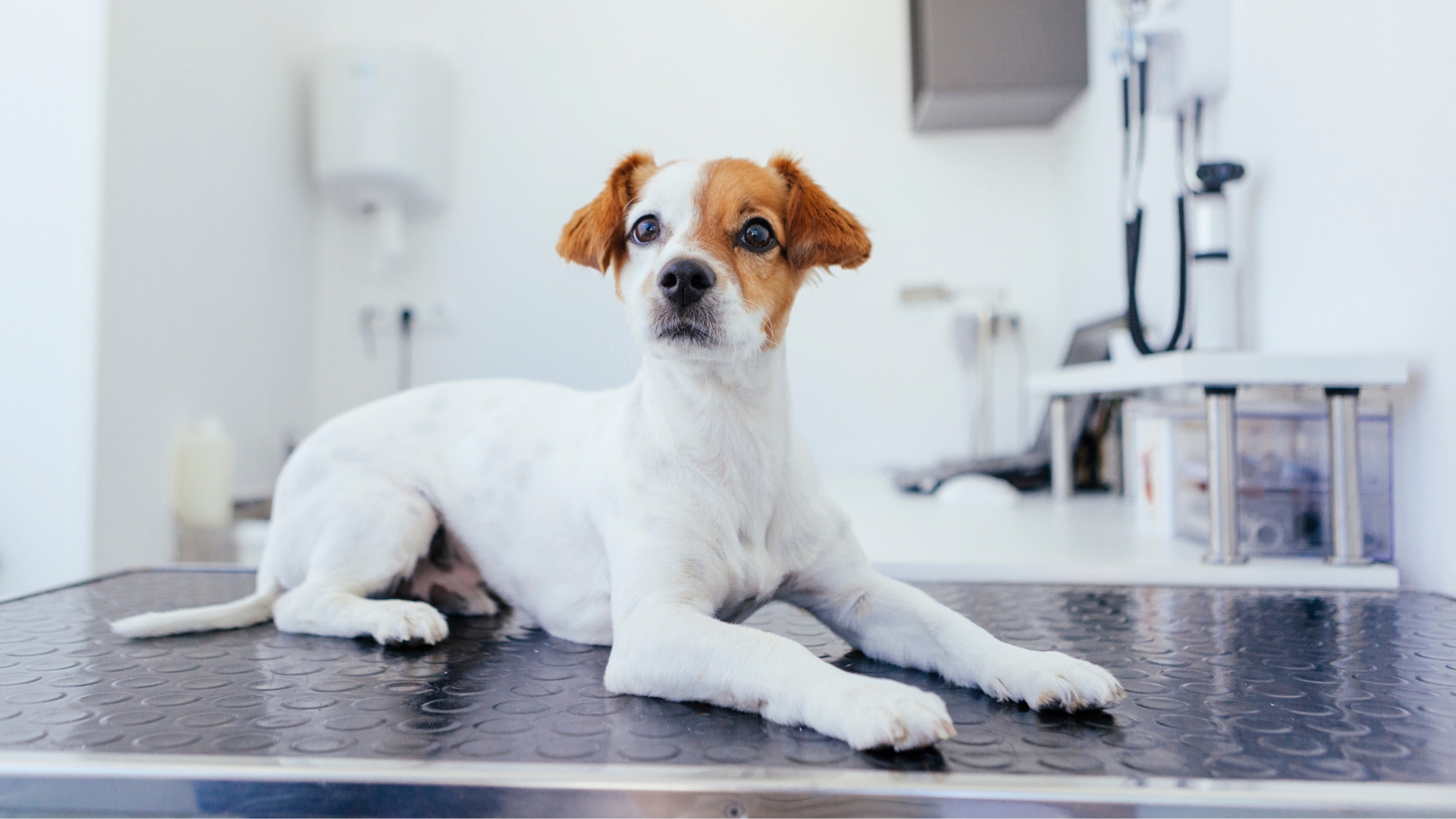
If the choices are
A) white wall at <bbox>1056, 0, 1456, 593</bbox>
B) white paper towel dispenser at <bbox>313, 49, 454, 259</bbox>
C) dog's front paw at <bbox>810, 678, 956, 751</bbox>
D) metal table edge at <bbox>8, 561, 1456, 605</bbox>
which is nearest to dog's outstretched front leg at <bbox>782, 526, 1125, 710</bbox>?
dog's front paw at <bbox>810, 678, 956, 751</bbox>

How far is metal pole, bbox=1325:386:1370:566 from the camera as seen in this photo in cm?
112

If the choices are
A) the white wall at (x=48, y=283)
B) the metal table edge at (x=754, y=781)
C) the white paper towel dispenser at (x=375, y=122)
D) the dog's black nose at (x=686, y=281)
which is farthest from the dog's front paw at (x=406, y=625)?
the white paper towel dispenser at (x=375, y=122)

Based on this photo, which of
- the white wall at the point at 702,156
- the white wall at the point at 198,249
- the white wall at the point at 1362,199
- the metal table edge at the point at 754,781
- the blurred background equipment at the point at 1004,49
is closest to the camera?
the metal table edge at the point at 754,781

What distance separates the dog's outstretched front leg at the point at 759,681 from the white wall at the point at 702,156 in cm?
218

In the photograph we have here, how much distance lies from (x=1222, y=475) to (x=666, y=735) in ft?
2.98

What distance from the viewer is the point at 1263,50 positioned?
4.90 ft

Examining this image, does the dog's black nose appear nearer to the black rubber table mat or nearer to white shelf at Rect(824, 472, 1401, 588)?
the black rubber table mat

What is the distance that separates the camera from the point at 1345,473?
1122 millimetres

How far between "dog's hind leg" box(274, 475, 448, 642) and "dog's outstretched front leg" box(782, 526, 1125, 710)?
1.43 ft

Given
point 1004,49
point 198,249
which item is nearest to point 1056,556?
point 1004,49

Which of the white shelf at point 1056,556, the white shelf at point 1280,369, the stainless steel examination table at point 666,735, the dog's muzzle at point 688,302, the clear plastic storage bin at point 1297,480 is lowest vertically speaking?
the stainless steel examination table at point 666,735

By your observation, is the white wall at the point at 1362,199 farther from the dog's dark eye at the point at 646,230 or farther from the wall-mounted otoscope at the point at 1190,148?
the dog's dark eye at the point at 646,230

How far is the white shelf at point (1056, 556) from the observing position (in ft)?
3.78

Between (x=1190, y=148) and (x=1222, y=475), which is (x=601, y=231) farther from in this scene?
(x=1190, y=148)
